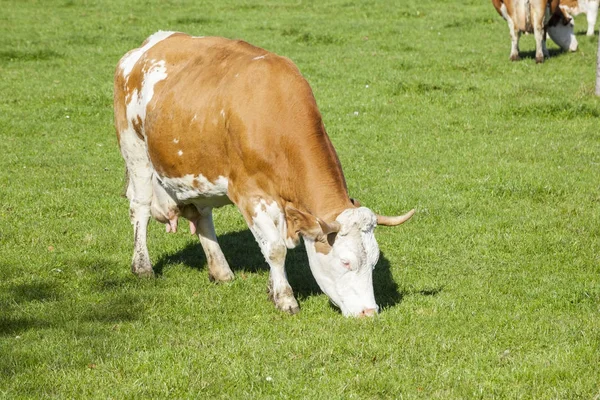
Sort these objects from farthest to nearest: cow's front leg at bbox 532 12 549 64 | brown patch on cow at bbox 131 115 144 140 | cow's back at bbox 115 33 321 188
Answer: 1. cow's front leg at bbox 532 12 549 64
2. brown patch on cow at bbox 131 115 144 140
3. cow's back at bbox 115 33 321 188

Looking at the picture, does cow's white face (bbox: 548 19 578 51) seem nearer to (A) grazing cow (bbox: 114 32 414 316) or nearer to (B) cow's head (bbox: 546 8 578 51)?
(B) cow's head (bbox: 546 8 578 51)

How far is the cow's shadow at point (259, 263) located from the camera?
8.54 meters

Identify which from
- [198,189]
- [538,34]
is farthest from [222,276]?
[538,34]

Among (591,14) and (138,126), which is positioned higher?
(138,126)

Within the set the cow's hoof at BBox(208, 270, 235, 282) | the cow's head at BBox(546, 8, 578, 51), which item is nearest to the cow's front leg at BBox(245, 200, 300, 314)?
the cow's hoof at BBox(208, 270, 235, 282)

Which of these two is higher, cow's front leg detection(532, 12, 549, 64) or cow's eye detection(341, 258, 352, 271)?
cow's eye detection(341, 258, 352, 271)

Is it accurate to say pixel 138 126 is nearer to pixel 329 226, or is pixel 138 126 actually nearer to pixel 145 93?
pixel 145 93

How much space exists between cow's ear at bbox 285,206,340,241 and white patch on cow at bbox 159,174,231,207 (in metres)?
1.08

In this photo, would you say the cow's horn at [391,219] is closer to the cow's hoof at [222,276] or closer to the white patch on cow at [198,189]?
the white patch on cow at [198,189]

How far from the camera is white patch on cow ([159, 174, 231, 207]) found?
8.51 m

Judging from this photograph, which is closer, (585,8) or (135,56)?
(135,56)

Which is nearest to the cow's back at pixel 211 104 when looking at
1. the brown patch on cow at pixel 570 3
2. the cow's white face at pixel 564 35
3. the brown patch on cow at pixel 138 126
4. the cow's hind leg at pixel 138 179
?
the brown patch on cow at pixel 138 126

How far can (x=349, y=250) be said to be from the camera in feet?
24.2

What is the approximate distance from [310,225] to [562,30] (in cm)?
1628
